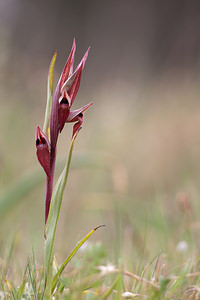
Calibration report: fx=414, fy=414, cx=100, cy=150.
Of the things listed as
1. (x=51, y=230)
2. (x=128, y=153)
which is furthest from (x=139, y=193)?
(x=51, y=230)

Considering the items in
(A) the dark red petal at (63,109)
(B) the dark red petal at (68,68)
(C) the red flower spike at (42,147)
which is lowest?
(C) the red flower spike at (42,147)

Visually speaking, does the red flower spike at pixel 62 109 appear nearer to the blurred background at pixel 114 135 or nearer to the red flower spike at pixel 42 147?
the red flower spike at pixel 42 147

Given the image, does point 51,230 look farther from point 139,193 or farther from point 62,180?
point 139,193

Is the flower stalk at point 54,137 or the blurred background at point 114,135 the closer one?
the flower stalk at point 54,137

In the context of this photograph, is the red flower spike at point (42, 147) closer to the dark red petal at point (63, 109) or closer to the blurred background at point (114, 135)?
the dark red petal at point (63, 109)

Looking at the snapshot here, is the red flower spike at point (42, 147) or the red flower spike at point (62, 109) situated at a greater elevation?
the red flower spike at point (62, 109)

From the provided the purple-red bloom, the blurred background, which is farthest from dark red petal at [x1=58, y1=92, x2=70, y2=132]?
the blurred background

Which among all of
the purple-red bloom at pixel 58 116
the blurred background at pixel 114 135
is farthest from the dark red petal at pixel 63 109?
the blurred background at pixel 114 135

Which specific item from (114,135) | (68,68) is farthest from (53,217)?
(114,135)

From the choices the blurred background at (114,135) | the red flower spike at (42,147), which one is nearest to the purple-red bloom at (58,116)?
the red flower spike at (42,147)
